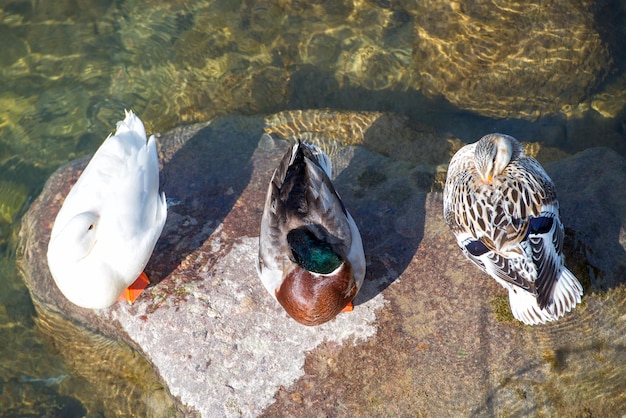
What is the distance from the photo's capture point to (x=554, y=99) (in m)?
6.62

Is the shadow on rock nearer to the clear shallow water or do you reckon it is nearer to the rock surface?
the rock surface

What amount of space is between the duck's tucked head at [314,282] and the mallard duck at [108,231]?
125cm

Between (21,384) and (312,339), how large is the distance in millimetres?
3383

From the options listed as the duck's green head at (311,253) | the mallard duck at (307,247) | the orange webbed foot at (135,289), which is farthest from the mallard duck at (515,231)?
the orange webbed foot at (135,289)

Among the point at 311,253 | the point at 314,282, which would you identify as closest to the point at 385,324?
the point at 314,282

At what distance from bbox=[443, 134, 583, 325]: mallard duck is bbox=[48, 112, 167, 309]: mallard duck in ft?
8.22

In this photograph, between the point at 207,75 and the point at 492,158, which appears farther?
the point at 207,75

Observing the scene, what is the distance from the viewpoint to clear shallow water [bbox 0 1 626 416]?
6598 mm

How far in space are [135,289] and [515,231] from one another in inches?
122

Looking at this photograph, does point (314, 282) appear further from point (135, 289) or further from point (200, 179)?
point (200, 179)

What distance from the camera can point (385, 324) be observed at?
4.14 m

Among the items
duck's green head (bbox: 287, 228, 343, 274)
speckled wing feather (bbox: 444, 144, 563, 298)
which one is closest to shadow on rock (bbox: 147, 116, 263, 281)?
duck's green head (bbox: 287, 228, 343, 274)

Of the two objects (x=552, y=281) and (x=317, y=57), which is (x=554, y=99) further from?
(x=552, y=281)

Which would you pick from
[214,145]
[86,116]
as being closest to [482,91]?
[214,145]
